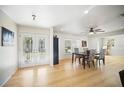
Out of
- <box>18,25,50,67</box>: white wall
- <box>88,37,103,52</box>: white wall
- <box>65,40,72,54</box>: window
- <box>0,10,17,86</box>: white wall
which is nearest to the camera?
<box>0,10,17,86</box>: white wall

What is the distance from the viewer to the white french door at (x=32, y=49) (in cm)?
436

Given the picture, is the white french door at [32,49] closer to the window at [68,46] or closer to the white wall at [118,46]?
the window at [68,46]

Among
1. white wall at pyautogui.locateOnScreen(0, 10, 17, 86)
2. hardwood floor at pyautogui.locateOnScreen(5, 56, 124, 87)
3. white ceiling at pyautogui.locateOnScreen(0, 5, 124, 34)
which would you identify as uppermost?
white ceiling at pyautogui.locateOnScreen(0, 5, 124, 34)

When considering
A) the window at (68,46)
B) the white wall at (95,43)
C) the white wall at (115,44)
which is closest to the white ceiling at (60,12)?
the window at (68,46)

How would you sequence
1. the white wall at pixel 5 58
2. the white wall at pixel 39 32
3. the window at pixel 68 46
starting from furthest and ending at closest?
the window at pixel 68 46
the white wall at pixel 39 32
the white wall at pixel 5 58

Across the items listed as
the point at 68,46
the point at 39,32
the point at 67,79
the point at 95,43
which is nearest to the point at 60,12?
the point at 67,79

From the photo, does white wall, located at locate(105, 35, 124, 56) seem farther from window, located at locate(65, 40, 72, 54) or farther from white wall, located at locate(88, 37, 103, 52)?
window, located at locate(65, 40, 72, 54)

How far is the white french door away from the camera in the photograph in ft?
14.3

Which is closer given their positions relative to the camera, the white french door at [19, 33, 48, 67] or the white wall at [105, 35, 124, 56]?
the white french door at [19, 33, 48, 67]

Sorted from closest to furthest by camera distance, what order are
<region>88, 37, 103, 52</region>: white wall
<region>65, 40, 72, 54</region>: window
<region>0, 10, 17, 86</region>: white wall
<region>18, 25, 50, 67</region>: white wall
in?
<region>0, 10, 17, 86</region>: white wall, <region>18, 25, 50, 67</region>: white wall, <region>65, 40, 72, 54</region>: window, <region>88, 37, 103, 52</region>: white wall

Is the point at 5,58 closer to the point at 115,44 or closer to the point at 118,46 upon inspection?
the point at 118,46

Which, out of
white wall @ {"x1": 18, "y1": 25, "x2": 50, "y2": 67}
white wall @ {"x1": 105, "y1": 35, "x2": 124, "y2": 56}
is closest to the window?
white wall @ {"x1": 18, "y1": 25, "x2": 50, "y2": 67}

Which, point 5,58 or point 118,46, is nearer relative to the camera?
point 5,58

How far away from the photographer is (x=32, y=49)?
468cm
